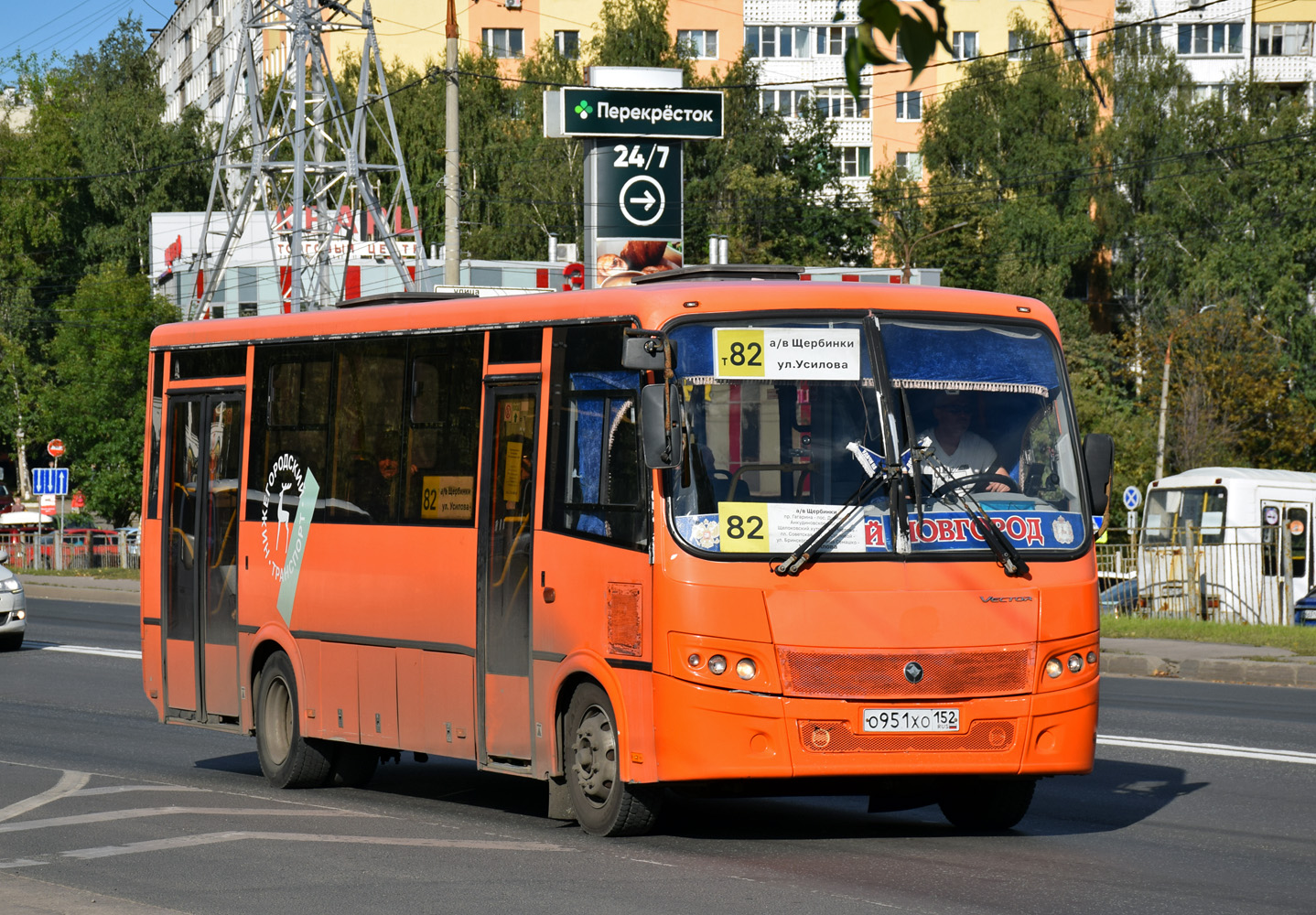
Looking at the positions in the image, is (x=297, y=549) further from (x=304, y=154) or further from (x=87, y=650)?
(x=304, y=154)

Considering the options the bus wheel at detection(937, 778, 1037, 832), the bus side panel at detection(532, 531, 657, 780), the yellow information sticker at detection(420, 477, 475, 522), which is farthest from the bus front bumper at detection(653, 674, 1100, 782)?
the yellow information sticker at detection(420, 477, 475, 522)

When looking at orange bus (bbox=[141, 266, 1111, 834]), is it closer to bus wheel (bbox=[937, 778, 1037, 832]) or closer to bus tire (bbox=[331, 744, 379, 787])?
bus wheel (bbox=[937, 778, 1037, 832])

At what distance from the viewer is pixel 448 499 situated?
35.3ft

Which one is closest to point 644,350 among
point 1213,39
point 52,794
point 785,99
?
point 52,794

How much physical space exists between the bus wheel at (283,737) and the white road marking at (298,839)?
2.12 m

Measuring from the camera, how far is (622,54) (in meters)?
69.4

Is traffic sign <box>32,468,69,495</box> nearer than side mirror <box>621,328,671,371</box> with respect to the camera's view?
No

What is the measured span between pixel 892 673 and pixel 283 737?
4.80 meters

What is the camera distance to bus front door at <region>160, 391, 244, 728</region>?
12.8 metres

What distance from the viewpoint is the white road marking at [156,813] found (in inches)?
408

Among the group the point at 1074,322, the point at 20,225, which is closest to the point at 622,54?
the point at 1074,322

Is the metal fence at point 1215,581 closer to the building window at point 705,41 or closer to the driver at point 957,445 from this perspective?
the driver at point 957,445

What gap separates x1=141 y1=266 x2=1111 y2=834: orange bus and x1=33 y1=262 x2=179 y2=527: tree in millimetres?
45955

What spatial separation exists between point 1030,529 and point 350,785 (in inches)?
197
